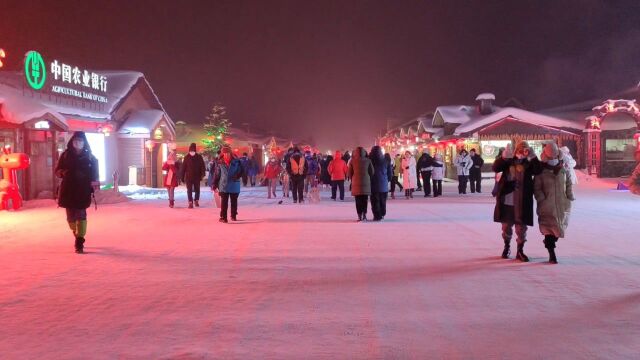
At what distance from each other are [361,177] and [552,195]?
5.81m

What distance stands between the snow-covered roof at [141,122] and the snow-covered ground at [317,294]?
18877 millimetres

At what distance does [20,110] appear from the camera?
60.3 ft

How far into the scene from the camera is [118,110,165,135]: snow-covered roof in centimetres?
3030

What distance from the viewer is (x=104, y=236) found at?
11523 millimetres

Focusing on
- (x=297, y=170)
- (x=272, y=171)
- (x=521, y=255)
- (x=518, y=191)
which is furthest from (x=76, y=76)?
(x=521, y=255)

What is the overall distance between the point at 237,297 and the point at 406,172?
15846mm

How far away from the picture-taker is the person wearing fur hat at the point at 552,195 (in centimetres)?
798

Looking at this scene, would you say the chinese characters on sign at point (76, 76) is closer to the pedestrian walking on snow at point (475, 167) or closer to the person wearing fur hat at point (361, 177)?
the person wearing fur hat at point (361, 177)

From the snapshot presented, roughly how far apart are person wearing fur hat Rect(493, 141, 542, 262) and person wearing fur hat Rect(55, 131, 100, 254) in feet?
19.8

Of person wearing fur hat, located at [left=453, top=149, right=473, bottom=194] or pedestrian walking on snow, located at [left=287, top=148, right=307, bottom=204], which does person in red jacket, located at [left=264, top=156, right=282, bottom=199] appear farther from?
person wearing fur hat, located at [left=453, top=149, right=473, bottom=194]

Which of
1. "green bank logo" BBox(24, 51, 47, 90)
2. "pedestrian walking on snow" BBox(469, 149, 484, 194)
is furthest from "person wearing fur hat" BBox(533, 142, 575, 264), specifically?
"green bank logo" BBox(24, 51, 47, 90)

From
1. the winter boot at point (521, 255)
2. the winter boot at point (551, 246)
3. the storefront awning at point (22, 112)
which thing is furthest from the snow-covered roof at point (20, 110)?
the winter boot at point (551, 246)

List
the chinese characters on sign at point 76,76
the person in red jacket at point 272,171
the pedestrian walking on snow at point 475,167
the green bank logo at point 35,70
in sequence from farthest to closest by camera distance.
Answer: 1. the chinese characters on sign at point 76,76
2. the pedestrian walking on snow at point 475,167
3. the green bank logo at point 35,70
4. the person in red jacket at point 272,171

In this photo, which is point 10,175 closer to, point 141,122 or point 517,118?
point 141,122
